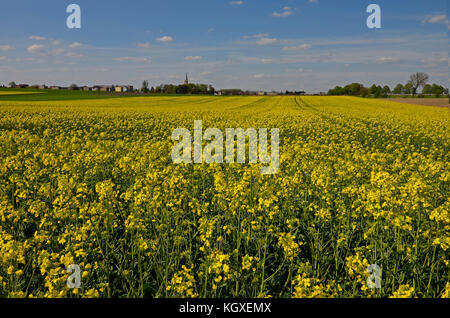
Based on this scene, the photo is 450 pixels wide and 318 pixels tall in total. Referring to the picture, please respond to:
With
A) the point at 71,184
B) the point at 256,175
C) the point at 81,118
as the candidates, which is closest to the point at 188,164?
the point at 256,175

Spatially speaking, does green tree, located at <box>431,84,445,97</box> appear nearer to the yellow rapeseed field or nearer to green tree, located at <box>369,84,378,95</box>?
green tree, located at <box>369,84,378,95</box>

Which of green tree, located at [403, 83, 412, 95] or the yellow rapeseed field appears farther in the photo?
green tree, located at [403, 83, 412, 95]

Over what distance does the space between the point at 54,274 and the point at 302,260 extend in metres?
3.82

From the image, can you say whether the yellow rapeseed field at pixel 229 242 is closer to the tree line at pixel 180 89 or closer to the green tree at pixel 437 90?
the tree line at pixel 180 89
